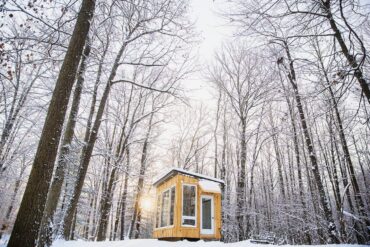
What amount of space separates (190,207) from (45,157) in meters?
7.11

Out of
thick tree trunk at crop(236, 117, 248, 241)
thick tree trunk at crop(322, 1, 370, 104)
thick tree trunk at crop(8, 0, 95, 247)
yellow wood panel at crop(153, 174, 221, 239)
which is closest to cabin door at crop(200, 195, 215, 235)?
yellow wood panel at crop(153, 174, 221, 239)

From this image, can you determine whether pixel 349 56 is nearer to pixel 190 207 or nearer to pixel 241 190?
pixel 190 207

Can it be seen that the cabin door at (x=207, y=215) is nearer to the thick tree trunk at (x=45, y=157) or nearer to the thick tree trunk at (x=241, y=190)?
the thick tree trunk at (x=241, y=190)

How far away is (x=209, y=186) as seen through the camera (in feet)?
34.8

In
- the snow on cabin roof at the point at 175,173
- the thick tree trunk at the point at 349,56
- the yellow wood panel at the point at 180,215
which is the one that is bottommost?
the yellow wood panel at the point at 180,215

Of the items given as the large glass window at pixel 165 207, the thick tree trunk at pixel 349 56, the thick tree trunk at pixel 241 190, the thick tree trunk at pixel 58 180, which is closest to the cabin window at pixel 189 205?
the large glass window at pixel 165 207

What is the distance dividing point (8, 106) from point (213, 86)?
13.6 m

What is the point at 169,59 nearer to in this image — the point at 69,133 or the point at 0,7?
the point at 69,133

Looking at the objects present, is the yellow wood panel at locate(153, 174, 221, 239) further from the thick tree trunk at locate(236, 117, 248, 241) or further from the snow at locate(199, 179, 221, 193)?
the thick tree trunk at locate(236, 117, 248, 241)

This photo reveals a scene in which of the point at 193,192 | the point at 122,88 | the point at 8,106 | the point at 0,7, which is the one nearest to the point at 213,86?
the point at 122,88

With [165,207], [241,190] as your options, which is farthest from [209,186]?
[241,190]

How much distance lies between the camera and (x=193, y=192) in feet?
33.9

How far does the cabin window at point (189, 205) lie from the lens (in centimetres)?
974

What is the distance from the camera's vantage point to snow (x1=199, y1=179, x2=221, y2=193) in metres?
10.3
